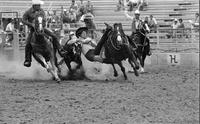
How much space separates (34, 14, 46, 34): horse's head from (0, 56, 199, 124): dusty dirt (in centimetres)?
127

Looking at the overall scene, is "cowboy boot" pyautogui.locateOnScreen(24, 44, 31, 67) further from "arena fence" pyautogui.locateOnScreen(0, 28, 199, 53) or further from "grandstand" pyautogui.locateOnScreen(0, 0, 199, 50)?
"grandstand" pyautogui.locateOnScreen(0, 0, 199, 50)

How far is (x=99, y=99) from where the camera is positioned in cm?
979

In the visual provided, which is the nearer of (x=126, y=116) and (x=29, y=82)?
(x=126, y=116)

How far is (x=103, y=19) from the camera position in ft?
90.9

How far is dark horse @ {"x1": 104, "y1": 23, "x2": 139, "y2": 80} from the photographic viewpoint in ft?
42.8

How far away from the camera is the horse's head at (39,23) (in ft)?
40.6

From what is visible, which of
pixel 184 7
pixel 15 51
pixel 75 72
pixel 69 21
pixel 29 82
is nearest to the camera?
pixel 29 82

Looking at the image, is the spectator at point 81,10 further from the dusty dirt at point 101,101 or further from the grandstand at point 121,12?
the dusty dirt at point 101,101

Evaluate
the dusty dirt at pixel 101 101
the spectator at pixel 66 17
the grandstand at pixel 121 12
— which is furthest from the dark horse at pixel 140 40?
the spectator at pixel 66 17

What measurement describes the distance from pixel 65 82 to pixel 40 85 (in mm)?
837

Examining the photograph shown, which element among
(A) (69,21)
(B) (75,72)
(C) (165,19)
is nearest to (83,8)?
(A) (69,21)

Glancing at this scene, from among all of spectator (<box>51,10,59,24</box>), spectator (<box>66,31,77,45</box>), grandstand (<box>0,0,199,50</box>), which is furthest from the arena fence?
spectator (<box>66,31,77,45</box>)

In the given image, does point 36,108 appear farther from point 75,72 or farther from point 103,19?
point 103,19

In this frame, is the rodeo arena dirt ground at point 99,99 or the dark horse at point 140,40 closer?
the rodeo arena dirt ground at point 99,99
